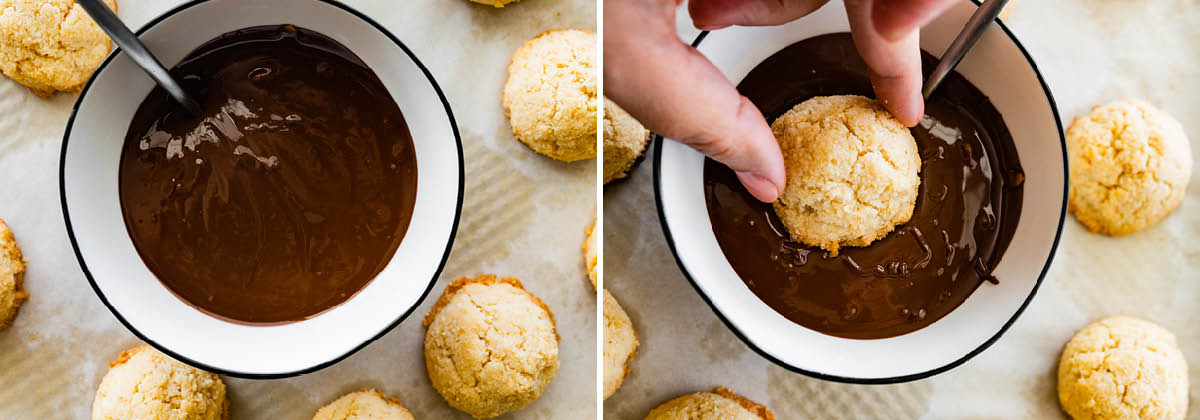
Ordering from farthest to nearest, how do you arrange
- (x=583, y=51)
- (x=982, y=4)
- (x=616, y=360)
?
1. (x=583, y=51)
2. (x=616, y=360)
3. (x=982, y=4)

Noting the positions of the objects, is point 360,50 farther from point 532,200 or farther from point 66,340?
point 66,340

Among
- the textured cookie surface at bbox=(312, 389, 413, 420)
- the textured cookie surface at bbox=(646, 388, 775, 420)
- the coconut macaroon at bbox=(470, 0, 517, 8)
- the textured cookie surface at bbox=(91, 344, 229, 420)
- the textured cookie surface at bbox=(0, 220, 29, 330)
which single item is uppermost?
the coconut macaroon at bbox=(470, 0, 517, 8)

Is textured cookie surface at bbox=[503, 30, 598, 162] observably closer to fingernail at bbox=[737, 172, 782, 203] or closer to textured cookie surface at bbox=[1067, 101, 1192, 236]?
fingernail at bbox=[737, 172, 782, 203]

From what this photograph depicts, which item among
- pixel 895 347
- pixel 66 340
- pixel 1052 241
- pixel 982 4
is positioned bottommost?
pixel 66 340

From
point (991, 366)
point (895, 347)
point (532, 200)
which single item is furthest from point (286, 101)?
point (991, 366)

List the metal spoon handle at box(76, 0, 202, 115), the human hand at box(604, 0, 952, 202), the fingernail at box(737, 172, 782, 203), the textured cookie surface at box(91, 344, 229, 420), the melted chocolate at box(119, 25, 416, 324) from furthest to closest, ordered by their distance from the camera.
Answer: the textured cookie surface at box(91, 344, 229, 420) < the melted chocolate at box(119, 25, 416, 324) < the fingernail at box(737, 172, 782, 203) < the metal spoon handle at box(76, 0, 202, 115) < the human hand at box(604, 0, 952, 202)

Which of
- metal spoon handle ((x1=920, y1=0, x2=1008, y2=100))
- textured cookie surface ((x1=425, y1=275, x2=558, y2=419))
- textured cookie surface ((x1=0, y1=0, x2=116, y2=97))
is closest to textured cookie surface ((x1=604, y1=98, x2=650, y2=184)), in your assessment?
textured cookie surface ((x1=425, y1=275, x2=558, y2=419))
